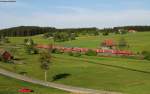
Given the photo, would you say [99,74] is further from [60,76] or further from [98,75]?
[60,76]

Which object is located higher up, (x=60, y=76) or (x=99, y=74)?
(x=99, y=74)

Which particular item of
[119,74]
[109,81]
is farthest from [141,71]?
[109,81]

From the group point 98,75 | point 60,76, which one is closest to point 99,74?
point 98,75

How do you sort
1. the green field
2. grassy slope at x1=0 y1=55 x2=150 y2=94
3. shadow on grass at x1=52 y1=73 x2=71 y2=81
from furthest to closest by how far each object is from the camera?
1. shadow on grass at x1=52 y1=73 x2=71 y2=81
2. the green field
3. grassy slope at x1=0 y1=55 x2=150 y2=94

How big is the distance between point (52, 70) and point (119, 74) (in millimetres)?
27163

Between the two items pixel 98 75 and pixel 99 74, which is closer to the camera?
pixel 98 75

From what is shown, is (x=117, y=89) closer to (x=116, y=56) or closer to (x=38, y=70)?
(x=38, y=70)

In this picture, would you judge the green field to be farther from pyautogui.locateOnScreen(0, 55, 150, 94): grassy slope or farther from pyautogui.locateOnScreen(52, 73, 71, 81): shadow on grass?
pyautogui.locateOnScreen(52, 73, 71, 81): shadow on grass

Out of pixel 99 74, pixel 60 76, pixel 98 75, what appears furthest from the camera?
pixel 60 76

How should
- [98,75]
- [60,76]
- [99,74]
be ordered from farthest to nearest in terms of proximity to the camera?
[60,76], [99,74], [98,75]

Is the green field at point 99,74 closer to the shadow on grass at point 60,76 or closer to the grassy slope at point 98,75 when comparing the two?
the grassy slope at point 98,75

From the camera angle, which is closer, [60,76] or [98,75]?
[98,75]

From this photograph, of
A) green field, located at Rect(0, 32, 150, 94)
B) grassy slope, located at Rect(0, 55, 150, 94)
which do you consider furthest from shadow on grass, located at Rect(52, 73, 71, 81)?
grassy slope, located at Rect(0, 55, 150, 94)

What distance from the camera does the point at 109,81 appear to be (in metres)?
112
